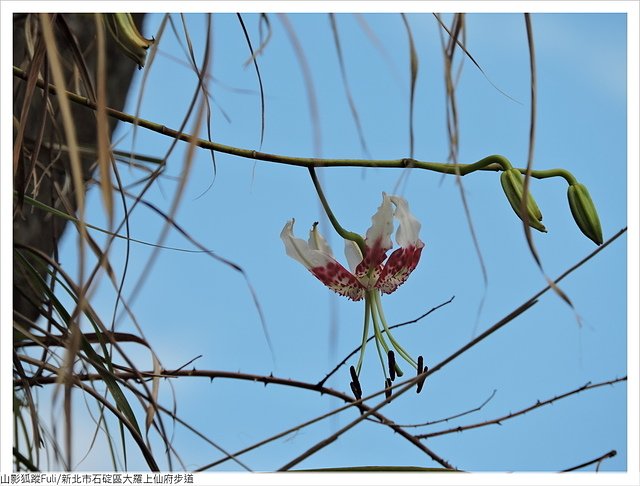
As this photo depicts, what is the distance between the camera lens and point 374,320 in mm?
616

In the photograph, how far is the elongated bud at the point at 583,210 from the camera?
1.66 ft

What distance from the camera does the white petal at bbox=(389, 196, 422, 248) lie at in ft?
2.00

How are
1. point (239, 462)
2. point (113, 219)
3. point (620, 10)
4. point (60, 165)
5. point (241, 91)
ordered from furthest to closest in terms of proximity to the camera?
point (60, 165) < point (620, 10) < point (241, 91) < point (239, 462) < point (113, 219)

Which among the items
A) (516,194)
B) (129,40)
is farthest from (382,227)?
(129,40)

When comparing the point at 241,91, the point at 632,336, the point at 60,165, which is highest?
the point at 60,165

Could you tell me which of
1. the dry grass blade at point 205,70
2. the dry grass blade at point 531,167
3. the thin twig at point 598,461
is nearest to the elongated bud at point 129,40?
the dry grass blade at point 205,70

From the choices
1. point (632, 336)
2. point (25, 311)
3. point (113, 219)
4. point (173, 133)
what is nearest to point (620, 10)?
point (632, 336)

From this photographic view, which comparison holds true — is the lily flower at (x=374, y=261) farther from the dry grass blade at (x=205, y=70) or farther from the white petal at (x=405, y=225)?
the dry grass blade at (x=205, y=70)

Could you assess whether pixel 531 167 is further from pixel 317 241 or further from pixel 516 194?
pixel 317 241

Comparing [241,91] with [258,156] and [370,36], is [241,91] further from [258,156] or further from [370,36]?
[370,36]

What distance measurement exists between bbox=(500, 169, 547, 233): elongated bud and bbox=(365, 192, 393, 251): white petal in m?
0.12

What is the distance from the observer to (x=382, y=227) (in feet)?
1.99

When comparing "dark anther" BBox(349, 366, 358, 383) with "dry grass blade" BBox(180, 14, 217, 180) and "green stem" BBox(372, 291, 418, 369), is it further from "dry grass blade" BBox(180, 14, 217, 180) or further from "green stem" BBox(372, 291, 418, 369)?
"dry grass blade" BBox(180, 14, 217, 180)

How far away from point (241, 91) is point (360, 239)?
14 cm
